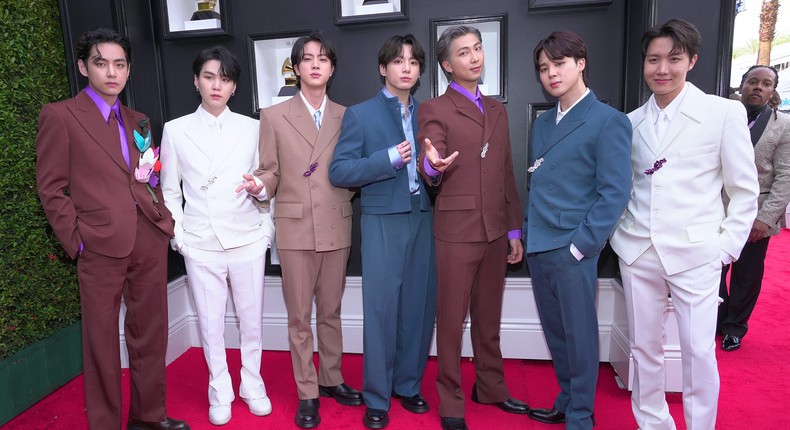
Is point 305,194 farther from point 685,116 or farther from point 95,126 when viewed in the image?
point 685,116

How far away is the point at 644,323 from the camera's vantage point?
7.36 feet

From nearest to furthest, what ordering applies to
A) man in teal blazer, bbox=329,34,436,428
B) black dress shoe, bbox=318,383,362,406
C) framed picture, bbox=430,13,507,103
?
man in teal blazer, bbox=329,34,436,428, black dress shoe, bbox=318,383,362,406, framed picture, bbox=430,13,507,103

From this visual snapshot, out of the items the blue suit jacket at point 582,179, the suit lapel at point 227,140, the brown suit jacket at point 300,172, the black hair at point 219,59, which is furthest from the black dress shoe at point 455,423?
the black hair at point 219,59

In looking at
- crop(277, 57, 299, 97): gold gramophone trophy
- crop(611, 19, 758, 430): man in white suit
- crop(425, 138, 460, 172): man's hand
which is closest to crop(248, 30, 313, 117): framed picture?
crop(277, 57, 299, 97): gold gramophone trophy

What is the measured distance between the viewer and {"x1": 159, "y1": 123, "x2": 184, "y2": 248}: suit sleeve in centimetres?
255

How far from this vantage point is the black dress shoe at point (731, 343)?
3.44 meters

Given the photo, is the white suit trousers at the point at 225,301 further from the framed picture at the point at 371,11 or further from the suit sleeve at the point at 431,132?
the framed picture at the point at 371,11

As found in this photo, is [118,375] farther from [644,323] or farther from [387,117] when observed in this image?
[644,323]

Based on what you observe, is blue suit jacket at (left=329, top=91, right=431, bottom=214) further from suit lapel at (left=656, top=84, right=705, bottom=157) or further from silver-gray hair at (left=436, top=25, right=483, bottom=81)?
suit lapel at (left=656, top=84, right=705, bottom=157)

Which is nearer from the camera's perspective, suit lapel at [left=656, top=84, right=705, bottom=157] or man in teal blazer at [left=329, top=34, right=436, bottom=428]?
suit lapel at [left=656, top=84, right=705, bottom=157]

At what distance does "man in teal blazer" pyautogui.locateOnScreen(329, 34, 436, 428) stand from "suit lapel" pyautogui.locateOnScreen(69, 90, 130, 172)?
0.94 meters

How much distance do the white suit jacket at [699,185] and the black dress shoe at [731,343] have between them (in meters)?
1.82

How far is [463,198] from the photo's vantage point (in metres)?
2.35

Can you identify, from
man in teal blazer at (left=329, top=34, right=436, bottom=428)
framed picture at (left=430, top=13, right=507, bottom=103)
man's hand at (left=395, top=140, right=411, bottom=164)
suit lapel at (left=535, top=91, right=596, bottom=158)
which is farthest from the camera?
framed picture at (left=430, top=13, right=507, bottom=103)
